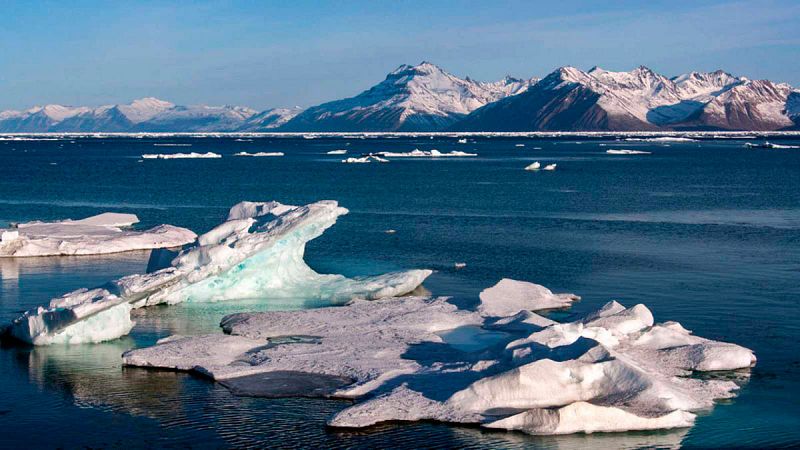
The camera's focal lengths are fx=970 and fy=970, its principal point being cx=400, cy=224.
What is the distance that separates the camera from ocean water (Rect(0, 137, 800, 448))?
15.4 meters

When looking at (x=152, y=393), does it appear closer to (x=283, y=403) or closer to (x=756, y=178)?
(x=283, y=403)

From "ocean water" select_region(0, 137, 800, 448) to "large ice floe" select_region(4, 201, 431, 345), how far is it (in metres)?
0.52

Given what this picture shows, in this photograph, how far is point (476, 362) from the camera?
57.3 ft

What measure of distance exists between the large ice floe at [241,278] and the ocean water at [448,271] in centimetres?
52

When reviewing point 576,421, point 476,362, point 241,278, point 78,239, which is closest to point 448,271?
point 241,278

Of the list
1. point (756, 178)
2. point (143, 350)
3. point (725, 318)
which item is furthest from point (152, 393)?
point (756, 178)

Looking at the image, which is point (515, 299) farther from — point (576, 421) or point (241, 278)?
point (576, 421)

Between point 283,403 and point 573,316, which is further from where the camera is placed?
point 573,316

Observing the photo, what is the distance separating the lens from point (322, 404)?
1650 cm

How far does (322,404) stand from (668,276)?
629 inches

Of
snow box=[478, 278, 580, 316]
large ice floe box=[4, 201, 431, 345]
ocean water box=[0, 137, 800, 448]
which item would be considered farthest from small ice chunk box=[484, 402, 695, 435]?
large ice floe box=[4, 201, 431, 345]

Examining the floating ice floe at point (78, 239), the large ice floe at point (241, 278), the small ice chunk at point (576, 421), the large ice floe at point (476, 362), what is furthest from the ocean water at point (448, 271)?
the floating ice floe at point (78, 239)

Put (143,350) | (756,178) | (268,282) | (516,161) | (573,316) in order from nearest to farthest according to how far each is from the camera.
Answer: (143,350), (573,316), (268,282), (756,178), (516,161)

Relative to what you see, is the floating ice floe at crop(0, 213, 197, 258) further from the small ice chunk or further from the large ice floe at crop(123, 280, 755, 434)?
the small ice chunk
